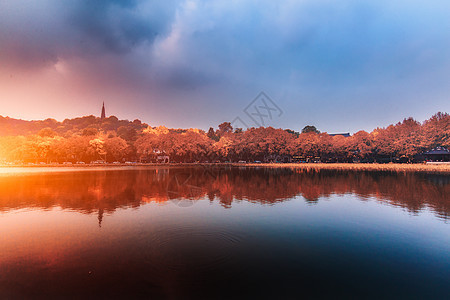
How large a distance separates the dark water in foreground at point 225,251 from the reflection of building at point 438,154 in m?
81.9

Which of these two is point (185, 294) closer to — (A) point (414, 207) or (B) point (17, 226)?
(B) point (17, 226)

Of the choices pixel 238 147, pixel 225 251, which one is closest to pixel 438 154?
pixel 238 147

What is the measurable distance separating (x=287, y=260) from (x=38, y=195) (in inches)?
1025

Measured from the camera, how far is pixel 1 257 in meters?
9.79

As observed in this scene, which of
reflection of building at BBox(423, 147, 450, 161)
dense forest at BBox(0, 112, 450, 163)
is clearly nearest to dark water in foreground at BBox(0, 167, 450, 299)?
dense forest at BBox(0, 112, 450, 163)

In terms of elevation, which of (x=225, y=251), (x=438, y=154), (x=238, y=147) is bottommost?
(x=225, y=251)

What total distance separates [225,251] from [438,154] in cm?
10188

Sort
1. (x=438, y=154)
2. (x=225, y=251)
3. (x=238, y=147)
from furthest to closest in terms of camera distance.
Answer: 1. (x=238, y=147)
2. (x=438, y=154)
3. (x=225, y=251)

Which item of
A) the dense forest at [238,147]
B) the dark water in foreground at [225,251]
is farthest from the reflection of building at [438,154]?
the dark water in foreground at [225,251]

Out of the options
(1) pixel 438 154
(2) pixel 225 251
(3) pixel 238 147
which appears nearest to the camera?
(2) pixel 225 251

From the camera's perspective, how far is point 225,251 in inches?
404

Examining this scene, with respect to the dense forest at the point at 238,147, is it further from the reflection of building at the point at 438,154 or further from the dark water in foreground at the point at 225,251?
the dark water in foreground at the point at 225,251

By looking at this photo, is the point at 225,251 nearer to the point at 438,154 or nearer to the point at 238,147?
the point at 238,147

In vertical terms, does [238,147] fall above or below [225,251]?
above
